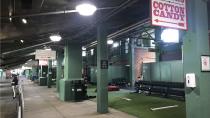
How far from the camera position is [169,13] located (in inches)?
151

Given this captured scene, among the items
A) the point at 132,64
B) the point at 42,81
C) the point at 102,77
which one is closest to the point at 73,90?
the point at 102,77

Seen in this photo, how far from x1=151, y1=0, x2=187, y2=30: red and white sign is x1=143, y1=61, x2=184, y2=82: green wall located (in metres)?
9.26

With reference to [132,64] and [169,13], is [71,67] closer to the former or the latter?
[169,13]

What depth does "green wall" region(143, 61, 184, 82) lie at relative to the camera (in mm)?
13070

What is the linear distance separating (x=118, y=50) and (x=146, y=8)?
16102 millimetres

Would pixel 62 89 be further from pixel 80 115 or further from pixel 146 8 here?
pixel 146 8

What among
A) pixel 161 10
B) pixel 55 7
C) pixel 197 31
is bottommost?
pixel 197 31

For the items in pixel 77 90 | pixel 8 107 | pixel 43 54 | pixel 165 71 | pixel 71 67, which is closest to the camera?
pixel 8 107

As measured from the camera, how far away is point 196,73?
151 inches

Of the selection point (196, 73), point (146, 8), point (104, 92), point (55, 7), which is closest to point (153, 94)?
point (104, 92)

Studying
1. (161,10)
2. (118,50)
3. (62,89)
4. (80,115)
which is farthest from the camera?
(118,50)

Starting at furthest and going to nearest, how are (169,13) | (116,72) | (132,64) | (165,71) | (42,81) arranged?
(42,81) < (116,72) < (132,64) < (165,71) < (169,13)

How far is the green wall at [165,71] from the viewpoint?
13.1 m

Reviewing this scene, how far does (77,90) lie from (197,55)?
334 inches
